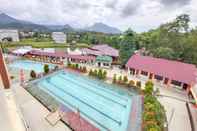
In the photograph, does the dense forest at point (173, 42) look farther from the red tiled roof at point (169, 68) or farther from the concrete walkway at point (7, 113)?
the concrete walkway at point (7, 113)

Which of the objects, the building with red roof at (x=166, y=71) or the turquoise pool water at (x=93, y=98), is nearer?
the turquoise pool water at (x=93, y=98)

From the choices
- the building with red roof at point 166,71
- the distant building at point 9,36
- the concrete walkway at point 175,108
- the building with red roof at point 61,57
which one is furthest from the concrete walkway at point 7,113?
the distant building at point 9,36

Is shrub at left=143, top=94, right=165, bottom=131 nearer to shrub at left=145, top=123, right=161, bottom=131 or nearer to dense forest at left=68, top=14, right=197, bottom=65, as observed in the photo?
shrub at left=145, top=123, right=161, bottom=131

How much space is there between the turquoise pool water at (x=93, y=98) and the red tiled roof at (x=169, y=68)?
691cm

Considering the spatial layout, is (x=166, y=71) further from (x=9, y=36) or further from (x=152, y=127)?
(x=9, y=36)

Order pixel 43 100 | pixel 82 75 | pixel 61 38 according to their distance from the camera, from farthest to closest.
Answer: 1. pixel 61 38
2. pixel 82 75
3. pixel 43 100

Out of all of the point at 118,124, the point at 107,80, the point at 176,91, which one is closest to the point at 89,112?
the point at 118,124

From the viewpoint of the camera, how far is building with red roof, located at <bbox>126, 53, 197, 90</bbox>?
62.3 ft

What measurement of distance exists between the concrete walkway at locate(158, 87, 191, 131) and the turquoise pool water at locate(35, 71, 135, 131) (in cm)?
359

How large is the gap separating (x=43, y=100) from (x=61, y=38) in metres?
52.8

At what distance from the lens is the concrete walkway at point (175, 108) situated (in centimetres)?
1188

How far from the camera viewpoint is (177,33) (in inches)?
1110

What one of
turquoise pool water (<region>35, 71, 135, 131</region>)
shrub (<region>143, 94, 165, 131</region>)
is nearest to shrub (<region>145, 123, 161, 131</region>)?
shrub (<region>143, 94, 165, 131</region>)

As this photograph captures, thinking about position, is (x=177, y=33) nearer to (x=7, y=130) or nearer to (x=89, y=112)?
(x=89, y=112)
